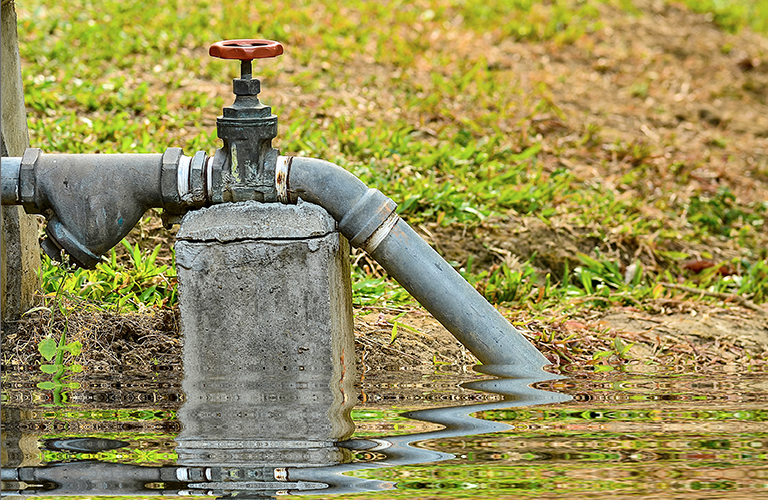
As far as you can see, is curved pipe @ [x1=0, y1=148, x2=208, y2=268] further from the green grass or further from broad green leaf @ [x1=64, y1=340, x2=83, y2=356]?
the green grass

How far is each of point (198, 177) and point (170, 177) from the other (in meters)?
0.09

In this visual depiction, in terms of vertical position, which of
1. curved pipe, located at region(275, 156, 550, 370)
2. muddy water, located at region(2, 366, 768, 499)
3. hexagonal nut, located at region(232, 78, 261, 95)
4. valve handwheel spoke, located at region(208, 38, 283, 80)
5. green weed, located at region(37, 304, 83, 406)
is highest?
valve handwheel spoke, located at region(208, 38, 283, 80)

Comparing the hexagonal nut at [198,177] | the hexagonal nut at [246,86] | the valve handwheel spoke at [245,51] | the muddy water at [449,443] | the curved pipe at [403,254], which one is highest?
the valve handwheel spoke at [245,51]

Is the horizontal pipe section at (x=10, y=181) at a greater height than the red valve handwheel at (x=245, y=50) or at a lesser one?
lesser

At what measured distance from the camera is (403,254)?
3.29 metres

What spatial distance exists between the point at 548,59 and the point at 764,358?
13.7 ft

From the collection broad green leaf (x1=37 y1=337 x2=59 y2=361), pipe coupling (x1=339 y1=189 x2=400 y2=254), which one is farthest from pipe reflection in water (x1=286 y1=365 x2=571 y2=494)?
broad green leaf (x1=37 y1=337 x2=59 y2=361)

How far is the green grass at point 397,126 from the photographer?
4.73 meters

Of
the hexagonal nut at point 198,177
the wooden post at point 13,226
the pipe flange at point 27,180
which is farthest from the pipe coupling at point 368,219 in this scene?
the wooden post at point 13,226

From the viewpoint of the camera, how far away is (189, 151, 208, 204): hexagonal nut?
3.22 metres

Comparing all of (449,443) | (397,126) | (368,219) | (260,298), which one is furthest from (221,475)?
(397,126)

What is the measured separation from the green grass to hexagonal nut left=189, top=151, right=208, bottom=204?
2.72ft

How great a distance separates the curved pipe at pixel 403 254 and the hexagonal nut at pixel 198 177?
235 millimetres

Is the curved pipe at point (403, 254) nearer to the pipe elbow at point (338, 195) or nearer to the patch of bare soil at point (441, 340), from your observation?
the pipe elbow at point (338, 195)
